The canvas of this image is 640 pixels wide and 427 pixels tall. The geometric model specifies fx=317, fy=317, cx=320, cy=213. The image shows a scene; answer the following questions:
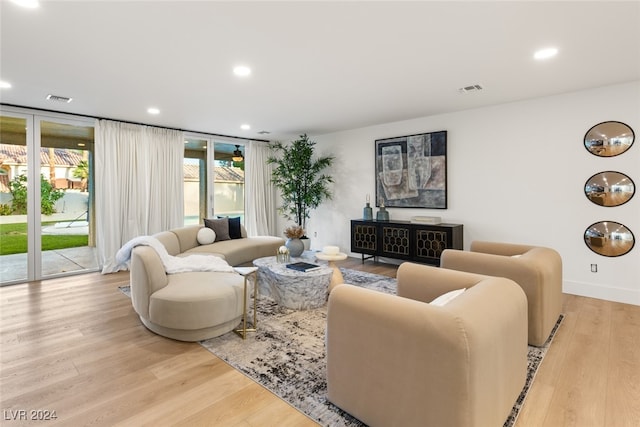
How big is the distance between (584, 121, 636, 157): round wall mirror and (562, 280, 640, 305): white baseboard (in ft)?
5.12

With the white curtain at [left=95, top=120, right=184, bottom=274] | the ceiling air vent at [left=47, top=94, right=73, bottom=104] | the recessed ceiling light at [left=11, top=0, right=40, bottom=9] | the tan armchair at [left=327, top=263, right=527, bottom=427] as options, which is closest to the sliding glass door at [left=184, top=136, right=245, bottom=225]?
the white curtain at [left=95, top=120, right=184, bottom=274]

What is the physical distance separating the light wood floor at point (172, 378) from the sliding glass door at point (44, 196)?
1654 mm

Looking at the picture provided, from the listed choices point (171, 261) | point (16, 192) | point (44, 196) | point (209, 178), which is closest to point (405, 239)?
point (171, 261)

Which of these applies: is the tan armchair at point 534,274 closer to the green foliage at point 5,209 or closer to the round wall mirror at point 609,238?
the round wall mirror at point 609,238

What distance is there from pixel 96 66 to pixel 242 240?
10.1ft

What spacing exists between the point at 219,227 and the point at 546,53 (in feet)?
15.6

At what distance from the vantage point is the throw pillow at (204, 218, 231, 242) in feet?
17.3

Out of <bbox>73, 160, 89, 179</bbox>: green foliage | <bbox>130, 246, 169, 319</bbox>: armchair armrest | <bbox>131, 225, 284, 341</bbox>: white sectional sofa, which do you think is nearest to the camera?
<bbox>131, 225, 284, 341</bbox>: white sectional sofa

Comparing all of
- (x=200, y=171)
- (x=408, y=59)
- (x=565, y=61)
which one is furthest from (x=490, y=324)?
(x=200, y=171)

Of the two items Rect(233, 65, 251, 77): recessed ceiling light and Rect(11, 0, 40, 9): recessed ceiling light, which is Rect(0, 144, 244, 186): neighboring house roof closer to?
Rect(11, 0, 40, 9): recessed ceiling light

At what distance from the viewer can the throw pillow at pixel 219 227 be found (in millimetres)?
5258

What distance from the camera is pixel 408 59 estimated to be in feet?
9.58

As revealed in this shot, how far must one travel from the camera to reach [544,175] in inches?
161

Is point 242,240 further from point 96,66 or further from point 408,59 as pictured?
point 408,59
